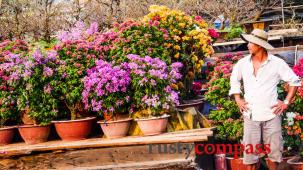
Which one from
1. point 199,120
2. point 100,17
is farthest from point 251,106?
point 100,17

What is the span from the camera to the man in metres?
4.73

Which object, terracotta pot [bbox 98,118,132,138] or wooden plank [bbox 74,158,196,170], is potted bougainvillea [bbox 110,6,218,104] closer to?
terracotta pot [bbox 98,118,132,138]

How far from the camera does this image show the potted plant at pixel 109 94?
18.9 ft

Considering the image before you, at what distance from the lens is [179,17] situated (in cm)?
730

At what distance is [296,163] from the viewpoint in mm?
5812

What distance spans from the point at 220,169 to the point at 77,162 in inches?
79.1

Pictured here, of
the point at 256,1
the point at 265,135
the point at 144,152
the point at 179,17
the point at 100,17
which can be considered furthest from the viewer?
the point at 256,1

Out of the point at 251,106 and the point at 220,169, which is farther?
the point at 220,169

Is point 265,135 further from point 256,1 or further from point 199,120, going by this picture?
point 256,1

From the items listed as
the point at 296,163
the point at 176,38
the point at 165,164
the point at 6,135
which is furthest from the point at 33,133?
the point at 296,163

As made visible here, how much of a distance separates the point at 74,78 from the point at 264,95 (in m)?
2.57

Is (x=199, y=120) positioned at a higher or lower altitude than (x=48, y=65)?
lower

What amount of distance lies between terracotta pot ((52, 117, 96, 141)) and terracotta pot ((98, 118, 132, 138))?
24cm

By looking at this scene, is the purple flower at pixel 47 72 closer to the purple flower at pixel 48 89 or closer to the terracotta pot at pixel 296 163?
the purple flower at pixel 48 89
